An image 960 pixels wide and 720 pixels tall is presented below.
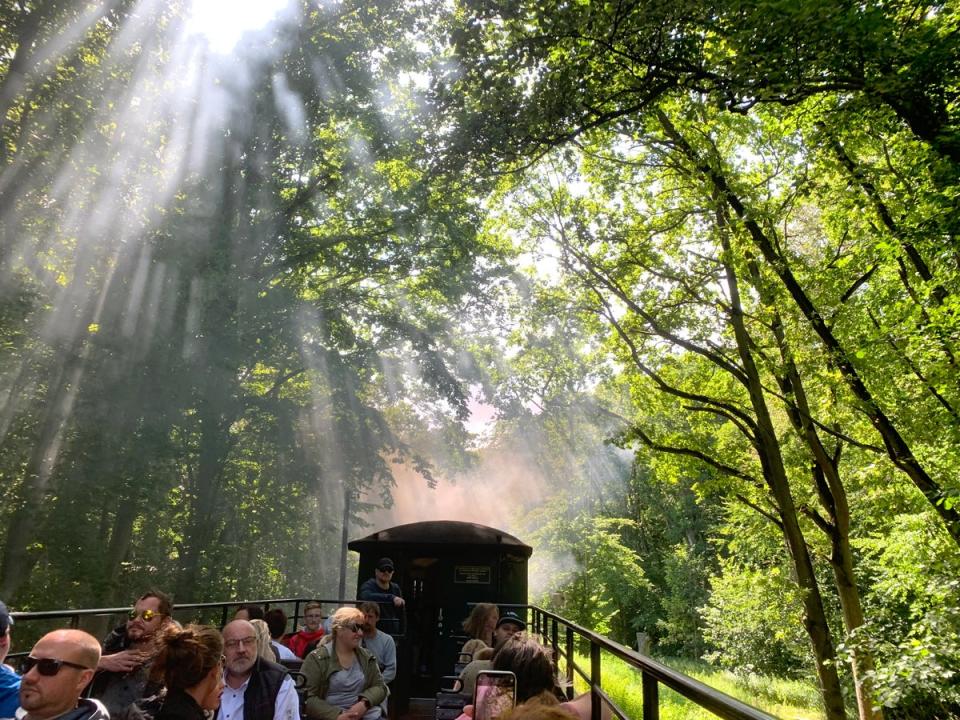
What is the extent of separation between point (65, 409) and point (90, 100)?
25.3 feet

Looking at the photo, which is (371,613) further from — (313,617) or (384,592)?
(384,592)

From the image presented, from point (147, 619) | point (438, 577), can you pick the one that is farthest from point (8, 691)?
point (438, 577)

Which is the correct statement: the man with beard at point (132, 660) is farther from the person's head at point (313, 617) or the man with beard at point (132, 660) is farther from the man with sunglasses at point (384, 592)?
the man with sunglasses at point (384, 592)

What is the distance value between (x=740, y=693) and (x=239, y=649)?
23844 mm

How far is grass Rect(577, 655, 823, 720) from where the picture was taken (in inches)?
660

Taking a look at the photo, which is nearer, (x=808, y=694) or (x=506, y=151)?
(x=506, y=151)

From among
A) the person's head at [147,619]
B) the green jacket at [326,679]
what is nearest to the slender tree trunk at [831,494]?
the green jacket at [326,679]

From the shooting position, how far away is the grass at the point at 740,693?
16766mm

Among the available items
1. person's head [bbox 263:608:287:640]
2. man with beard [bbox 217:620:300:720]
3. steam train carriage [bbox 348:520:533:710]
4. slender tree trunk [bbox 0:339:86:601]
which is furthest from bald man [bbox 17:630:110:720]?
slender tree trunk [bbox 0:339:86:601]

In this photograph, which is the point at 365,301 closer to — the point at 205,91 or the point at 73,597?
the point at 205,91

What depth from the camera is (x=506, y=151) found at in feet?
23.6

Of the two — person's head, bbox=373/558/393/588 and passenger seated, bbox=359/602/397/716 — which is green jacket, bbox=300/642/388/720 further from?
person's head, bbox=373/558/393/588

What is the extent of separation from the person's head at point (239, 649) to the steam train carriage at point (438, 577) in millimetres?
6841

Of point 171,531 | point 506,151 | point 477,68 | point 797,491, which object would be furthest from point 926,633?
point 171,531
